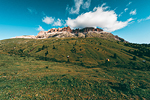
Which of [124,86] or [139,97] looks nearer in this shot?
[139,97]

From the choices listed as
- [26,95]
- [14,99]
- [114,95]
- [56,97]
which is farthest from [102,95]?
[14,99]

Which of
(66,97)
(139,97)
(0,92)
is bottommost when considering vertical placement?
(139,97)

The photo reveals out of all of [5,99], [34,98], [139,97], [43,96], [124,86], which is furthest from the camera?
[124,86]

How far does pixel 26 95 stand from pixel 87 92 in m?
12.8

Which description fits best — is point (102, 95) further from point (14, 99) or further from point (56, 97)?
point (14, 99)

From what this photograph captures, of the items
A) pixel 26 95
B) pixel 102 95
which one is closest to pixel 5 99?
pixel 26 95

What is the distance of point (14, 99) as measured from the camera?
11023 mm

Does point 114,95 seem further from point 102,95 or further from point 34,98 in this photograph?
point 34,98

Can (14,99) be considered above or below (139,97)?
above

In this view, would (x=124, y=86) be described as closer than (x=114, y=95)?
No

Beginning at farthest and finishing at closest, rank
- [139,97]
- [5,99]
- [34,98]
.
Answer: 1. [139,97]
2. [34,98]
3. [5,99]

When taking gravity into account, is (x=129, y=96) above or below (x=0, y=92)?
below

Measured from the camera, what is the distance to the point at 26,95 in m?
12.5

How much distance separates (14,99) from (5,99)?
1498 mm
